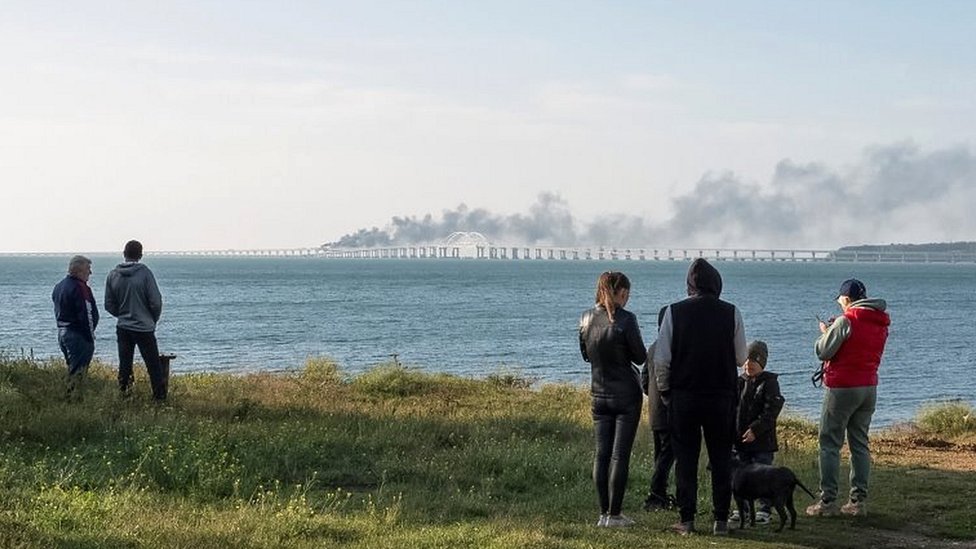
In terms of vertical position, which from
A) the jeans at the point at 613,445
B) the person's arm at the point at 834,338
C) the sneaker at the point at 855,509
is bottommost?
the sneaker at the point at 855,509

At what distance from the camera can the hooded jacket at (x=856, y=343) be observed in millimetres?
9070

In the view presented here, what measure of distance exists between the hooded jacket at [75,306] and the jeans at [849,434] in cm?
836

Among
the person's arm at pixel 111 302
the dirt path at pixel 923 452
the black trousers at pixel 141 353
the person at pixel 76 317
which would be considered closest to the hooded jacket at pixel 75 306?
the person at pixel 76 317

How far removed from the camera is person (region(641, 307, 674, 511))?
9062 mm

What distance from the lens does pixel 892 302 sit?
313 ft

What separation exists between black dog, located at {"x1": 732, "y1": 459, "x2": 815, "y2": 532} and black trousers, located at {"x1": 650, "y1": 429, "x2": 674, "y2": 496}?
758mm

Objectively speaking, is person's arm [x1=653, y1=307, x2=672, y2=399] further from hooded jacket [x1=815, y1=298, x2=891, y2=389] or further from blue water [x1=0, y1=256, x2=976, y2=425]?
blue water [x1=0, y1=256, x2=976, y2=425]

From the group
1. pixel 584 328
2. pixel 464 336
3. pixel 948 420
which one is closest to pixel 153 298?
pixel 584 328

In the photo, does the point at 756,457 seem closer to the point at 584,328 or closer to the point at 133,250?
the point at 584,328

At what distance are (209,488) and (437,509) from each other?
6.20ft

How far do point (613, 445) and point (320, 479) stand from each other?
3185 millimetres

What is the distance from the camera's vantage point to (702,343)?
7867mm

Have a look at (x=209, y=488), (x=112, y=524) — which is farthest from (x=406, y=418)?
(x=112, y=524)

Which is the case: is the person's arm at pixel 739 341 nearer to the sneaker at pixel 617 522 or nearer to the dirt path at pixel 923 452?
the sneaker at pixel 617 522
